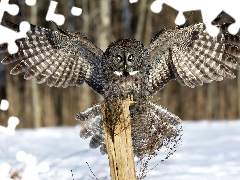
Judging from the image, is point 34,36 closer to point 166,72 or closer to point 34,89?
point 166,72

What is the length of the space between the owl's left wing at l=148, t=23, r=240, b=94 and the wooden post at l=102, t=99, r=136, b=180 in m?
1.18

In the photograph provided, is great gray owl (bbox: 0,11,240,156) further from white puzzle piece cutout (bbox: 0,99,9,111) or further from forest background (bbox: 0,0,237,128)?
forest background (bbox: 0,0,237,128)

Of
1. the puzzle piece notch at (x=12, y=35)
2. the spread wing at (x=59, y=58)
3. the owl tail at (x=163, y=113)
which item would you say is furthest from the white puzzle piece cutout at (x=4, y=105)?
the owl tail at (x=163, y=113)

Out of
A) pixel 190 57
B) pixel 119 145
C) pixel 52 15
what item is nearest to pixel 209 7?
pixel 190 57

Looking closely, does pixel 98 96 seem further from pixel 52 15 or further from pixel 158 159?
pixel 52 15

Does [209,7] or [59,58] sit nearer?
[209,7]

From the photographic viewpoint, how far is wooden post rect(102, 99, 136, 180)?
11.6 feet

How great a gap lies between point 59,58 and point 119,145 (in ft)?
5.23

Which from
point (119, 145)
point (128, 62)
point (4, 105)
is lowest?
point (119, 145)

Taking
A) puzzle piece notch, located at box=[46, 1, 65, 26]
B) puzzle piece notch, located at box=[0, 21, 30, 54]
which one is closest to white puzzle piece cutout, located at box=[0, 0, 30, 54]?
puzzle piece notch, located at box=[0, 21, 30, 54]

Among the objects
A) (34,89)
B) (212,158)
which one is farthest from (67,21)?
(212,158)

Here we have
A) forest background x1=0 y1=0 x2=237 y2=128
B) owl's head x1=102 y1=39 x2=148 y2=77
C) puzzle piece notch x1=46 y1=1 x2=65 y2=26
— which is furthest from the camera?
forest background x1=0 y1=0 x2=237 y2=128

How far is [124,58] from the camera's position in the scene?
4.30m

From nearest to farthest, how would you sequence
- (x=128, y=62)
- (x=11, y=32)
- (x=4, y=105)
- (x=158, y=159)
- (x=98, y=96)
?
(x=128, y=62)
(x=11, y=32)
(x=158, y=159)
(x=4, y=105)
(x=98, y=96)
